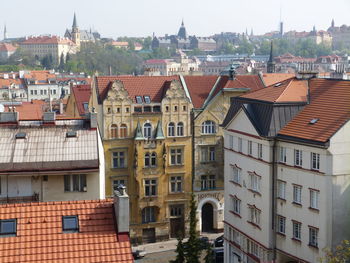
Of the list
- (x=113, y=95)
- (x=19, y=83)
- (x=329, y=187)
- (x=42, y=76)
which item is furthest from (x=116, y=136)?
(x=42, y=76)

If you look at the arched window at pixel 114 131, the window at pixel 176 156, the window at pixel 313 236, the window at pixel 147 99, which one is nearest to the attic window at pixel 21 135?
the window at pixel 313 236

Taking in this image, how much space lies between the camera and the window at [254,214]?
132 ft

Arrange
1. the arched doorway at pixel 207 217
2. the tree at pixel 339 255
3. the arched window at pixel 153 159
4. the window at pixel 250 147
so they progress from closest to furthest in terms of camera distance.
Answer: the tree at pixel 339 255 → the window at pixel 250 147 → the arched window at pixel 153 159 → the arched doorway at pixel 207 217

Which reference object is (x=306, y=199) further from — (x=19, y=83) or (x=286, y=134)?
(x=19, y=83)

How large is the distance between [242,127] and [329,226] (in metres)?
10.3

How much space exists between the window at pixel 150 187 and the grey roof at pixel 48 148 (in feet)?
70.0

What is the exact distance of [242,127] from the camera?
42062 millimetres

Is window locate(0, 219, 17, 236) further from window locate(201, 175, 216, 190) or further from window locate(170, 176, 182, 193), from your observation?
window locate(201, 175, 216, 190)

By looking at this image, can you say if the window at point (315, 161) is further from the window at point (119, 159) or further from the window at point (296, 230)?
the window at point (119, 159)

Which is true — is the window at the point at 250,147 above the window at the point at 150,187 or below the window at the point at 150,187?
above

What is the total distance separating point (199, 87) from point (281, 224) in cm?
2223

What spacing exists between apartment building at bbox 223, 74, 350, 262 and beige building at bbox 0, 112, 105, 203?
11.0 meters

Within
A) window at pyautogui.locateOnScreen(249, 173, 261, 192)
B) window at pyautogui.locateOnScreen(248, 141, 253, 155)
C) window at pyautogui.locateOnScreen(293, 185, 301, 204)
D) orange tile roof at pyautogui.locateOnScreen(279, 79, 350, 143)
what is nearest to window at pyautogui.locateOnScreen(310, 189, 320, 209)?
window at pyautogui.locateOnScreen(293, 185, 301, 204)

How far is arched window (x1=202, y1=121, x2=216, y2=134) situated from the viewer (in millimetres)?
57000
